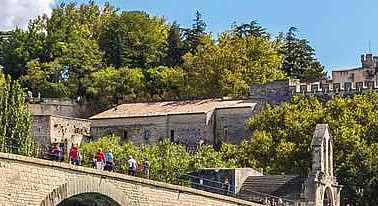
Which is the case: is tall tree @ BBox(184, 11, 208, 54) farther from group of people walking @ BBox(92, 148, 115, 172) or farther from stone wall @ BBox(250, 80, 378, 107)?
group of people walking @ BBox(92, 148, 115, 172)

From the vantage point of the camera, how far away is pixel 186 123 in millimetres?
74750

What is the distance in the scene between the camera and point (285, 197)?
49719 millimetres

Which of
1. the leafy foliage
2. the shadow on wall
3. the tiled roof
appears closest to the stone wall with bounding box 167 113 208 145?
the tiled roof

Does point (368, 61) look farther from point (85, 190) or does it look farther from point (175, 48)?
point (85, 190)

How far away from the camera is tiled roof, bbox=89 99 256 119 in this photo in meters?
75.0

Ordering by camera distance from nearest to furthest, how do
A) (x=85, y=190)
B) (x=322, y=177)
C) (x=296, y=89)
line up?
(x=85, y=190)
(x=322, y=177)
(x=296, y=89)

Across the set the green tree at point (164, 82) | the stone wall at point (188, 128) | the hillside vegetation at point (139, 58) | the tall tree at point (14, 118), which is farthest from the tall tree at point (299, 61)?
the tall tree at point (14, 118)

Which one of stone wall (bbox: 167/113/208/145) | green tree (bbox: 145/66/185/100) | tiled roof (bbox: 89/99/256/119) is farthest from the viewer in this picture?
green tree (bbox: 145/66/185/100)

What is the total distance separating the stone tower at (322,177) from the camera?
50031 mm

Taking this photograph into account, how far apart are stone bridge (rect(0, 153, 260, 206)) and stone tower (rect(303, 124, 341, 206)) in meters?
15.2

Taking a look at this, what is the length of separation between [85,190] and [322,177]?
74.9 feet

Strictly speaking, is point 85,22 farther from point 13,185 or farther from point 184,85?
point 13,185

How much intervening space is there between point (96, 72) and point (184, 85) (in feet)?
25.8

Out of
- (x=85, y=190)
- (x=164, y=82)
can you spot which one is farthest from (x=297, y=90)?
(x=85, y=190)
